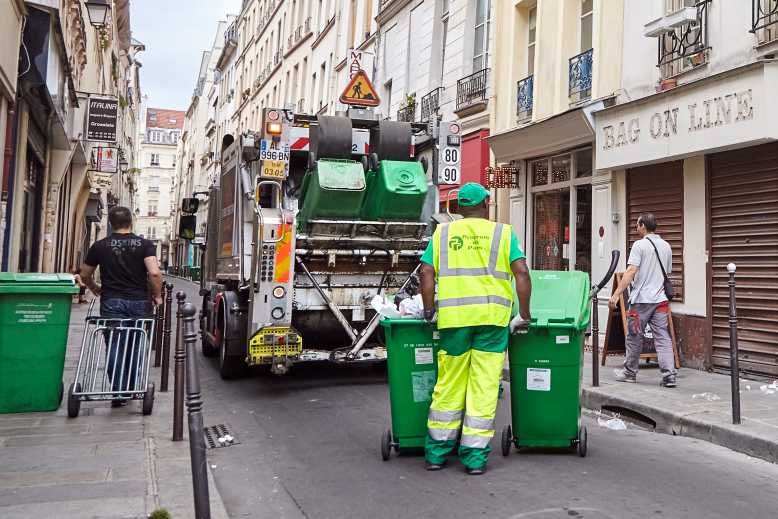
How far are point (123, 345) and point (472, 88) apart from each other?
35.1 feet

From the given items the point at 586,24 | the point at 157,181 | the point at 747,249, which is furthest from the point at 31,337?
the point at 157,181

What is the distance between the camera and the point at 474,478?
418 centimetres

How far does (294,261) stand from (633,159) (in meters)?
5.28

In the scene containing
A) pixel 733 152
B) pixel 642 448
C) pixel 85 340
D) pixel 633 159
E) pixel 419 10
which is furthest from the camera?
pixel 419 10

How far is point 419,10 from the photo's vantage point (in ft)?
59.6

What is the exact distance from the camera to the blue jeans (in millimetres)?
5727

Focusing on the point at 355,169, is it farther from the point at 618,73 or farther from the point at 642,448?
the point at 618,73

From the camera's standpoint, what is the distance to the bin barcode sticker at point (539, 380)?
4562mm

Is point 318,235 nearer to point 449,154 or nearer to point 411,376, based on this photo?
point 449,154

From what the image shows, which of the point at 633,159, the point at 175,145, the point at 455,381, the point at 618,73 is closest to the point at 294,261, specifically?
the point at 455,381

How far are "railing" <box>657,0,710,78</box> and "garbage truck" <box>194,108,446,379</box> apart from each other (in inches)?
153

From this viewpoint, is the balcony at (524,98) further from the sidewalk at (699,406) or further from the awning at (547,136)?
the sidewalk at (699,406)

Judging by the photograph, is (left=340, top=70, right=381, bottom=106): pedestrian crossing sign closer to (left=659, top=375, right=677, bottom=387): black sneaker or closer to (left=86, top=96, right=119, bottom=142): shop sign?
(left=659, top=375, right=677, bottom=387): black sneaker

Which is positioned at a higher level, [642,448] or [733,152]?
[733,152]
